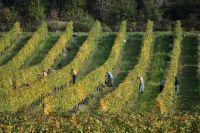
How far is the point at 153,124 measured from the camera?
90.3 feet

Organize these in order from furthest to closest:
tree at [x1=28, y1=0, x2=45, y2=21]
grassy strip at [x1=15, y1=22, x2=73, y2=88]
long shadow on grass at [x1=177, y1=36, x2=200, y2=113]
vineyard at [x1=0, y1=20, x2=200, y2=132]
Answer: tree at [x1=28, y1=0, x2=45, y2=21], grassy strip at [x1=15, y1=22, x2=73, y2=88], long shadow on grass at [x1=177, y1=36, x2=200, y2=113], vineyard at [x1=0, y1=20, x2=200, y2=132]

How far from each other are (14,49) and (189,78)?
18258 mm

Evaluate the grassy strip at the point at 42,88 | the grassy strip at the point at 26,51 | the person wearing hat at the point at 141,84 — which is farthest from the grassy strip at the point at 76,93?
the grassy strip at the point at 26,51

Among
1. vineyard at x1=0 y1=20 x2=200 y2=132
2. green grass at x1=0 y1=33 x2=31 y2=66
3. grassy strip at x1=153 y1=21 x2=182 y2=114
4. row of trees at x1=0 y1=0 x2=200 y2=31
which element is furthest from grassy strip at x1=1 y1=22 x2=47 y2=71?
row of trees at x1=0 y1=0 x2=200 y2=31

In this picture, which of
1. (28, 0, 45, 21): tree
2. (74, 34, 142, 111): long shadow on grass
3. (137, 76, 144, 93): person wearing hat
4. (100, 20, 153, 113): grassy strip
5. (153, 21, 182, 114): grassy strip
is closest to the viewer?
(153, 21, 182, 114): grassy strip

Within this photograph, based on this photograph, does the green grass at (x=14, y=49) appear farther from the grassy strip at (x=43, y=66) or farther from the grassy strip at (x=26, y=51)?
the grassy strip at (x=43, y=66)

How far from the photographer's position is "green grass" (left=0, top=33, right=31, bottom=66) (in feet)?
187

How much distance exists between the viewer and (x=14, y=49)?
6112cm

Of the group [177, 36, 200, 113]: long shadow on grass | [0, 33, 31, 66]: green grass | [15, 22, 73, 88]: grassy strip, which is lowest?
[0, 33, 31, 66]: green grass

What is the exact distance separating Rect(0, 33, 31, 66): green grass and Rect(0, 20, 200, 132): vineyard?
9cm

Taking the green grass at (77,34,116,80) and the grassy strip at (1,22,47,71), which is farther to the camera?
the green grass at (77,34,116,80)

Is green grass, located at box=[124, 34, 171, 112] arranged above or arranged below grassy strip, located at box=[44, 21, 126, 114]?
below

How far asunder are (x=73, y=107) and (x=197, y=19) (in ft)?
137

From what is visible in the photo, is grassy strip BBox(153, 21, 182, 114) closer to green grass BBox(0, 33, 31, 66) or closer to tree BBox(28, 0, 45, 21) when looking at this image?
green grass BBox(0, 33, 31, 66)
